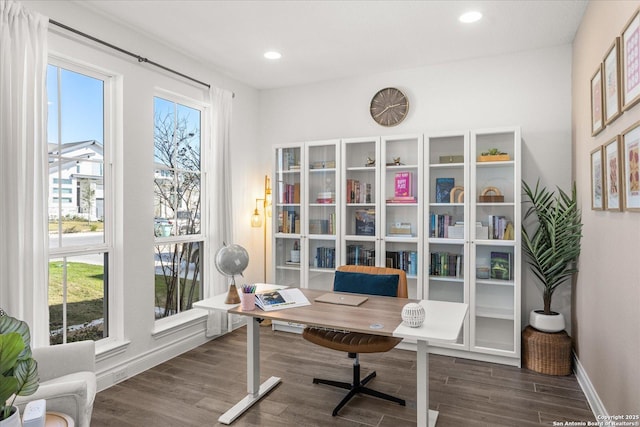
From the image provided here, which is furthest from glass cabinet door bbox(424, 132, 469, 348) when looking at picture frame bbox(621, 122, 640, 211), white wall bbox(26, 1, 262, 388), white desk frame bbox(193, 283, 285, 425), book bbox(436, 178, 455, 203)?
white wall bbox(26, 1, 262, 388)

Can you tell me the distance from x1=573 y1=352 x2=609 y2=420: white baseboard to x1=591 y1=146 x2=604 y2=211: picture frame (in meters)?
1.24

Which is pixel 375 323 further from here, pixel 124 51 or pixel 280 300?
pixel 124 51

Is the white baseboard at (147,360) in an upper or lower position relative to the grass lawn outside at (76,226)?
lower

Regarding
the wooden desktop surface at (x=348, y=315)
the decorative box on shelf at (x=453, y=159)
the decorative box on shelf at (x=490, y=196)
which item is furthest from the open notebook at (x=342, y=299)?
the decorative box on shelf at (x=453, y=159)

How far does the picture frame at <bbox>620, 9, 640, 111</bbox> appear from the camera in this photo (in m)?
1.85

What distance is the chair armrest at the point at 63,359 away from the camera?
7.06 ft

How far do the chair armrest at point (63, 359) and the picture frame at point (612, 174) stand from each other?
3.06 meters

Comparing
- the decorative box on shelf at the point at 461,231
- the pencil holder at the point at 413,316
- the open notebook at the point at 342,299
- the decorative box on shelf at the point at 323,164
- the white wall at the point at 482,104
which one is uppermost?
the white wall at the point at 482,104

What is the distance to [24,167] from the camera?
246 centimetres

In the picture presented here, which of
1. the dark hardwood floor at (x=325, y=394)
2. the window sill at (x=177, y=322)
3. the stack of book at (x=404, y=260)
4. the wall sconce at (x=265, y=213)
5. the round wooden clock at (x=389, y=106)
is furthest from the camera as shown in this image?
the wall sconce at (x=265, y=213)

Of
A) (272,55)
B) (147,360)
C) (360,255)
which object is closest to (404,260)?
(360,255)

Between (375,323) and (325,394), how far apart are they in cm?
103

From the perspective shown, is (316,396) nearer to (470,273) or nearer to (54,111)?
(470,273)

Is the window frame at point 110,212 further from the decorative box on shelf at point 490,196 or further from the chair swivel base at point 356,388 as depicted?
the decorative box on shelf at point 490,196
